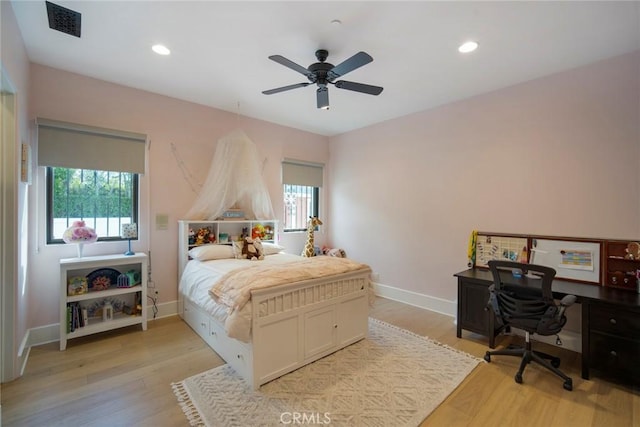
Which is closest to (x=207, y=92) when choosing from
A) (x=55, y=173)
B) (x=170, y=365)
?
(x=55, y=173)

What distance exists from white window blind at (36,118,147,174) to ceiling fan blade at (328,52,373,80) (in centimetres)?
250

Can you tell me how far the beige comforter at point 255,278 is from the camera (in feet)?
7.10

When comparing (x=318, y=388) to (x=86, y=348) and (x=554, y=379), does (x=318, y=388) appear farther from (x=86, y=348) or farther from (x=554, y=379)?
(x=86, y=348)

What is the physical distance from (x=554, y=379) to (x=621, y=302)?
82 cm

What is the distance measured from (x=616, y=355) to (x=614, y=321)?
0.87ft

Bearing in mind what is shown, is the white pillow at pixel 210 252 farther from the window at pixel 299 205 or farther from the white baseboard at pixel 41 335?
the window at pixel 299 205

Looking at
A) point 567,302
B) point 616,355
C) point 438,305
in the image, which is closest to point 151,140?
point 438,305

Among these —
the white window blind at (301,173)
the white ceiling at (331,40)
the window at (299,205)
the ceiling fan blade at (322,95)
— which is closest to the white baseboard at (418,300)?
the window at (299,205)

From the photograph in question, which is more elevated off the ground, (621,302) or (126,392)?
(621,302)

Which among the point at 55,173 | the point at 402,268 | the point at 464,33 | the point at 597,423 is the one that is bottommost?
the point at 597,423

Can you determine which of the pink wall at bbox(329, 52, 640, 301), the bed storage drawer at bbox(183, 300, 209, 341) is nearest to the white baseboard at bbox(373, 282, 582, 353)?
the pink wall at bbox(329, 52, 640, 301)

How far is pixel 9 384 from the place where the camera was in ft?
7.20

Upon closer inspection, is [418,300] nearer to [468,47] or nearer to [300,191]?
[300,191]

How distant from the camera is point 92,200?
3229mm
